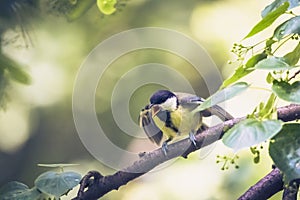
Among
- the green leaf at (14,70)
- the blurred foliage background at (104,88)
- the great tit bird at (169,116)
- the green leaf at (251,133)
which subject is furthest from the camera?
the blurred foliage background at (104,88)

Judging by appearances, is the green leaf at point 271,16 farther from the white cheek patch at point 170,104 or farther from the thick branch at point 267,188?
the white cheek patch at point 170,104

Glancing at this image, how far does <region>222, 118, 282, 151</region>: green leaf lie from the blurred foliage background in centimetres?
45

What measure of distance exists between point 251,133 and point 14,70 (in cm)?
38

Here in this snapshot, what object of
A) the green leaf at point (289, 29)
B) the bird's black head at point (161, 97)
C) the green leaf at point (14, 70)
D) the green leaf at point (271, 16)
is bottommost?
the green leaf at point (289, 29)

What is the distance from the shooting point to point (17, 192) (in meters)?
0.54

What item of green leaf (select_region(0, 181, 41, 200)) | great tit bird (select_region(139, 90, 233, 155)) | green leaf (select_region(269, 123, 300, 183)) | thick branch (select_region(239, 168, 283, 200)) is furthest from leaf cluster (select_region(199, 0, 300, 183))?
great tit bird (select_region(139, 90, 233, 155))

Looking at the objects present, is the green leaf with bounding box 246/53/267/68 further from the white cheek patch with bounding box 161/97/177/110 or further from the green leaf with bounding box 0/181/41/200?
the white cheek patch with bounding box 161/97/177/110

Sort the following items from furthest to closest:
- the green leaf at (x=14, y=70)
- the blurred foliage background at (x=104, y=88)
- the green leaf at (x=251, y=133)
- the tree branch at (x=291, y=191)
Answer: the blurred foliage background at (x=104, y=88)
the green leaf at (x=14, y=70)
the tree branch at (x=291, y=191)
the green leaf at (x=251, y=133)

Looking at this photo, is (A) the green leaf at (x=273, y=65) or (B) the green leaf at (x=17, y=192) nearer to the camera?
(A) the green leaf at (x=273, y=65)

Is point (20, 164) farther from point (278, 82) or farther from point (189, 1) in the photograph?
point (278, 82)

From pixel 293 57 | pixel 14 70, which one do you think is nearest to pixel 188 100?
pixel 14 70

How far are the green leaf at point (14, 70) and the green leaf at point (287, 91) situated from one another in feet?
1.21

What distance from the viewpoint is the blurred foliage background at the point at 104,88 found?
3.05 ft

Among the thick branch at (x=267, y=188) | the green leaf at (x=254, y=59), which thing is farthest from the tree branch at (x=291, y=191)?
the green leaf at (x=254, y=59)
